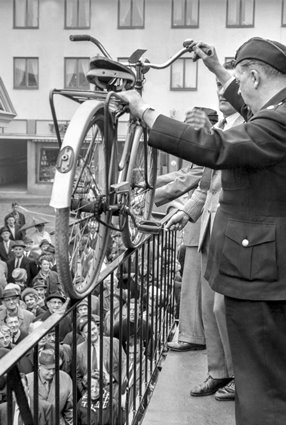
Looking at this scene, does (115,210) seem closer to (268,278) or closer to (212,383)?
(268,278)

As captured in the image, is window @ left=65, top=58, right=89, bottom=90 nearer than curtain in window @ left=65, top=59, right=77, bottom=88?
Yes

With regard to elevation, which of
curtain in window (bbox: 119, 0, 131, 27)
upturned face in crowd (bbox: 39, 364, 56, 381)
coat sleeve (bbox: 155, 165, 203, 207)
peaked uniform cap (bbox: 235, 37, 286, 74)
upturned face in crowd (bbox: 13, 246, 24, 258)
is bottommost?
upturned face in crowd (bbox: 13, 246, 24, 258)

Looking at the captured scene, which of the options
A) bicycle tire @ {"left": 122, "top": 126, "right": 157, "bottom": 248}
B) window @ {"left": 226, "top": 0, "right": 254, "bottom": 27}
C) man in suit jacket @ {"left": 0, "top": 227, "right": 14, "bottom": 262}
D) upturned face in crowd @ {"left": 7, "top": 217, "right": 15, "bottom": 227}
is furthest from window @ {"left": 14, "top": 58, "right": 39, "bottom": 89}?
bicycle tire @ {"left": 122, "top": 126, "right": 157, "bottom": 248}

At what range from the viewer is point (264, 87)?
7.95ft

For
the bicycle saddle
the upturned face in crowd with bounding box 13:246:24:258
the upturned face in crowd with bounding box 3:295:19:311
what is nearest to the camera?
the bicycle saddle

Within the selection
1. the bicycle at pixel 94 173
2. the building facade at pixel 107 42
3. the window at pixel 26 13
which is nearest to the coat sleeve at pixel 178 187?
the bicycle at pixel 94 173

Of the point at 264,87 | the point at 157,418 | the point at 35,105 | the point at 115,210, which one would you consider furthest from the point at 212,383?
the point at 35,105

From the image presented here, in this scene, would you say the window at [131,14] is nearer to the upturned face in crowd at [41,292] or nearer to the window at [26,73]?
the window at [26,73]

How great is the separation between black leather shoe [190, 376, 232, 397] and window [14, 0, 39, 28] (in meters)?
28.6

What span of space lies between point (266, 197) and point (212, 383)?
159 centimetres

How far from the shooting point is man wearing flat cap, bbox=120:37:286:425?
2312 millimetres

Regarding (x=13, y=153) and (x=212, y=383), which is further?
(x=13, y=153)

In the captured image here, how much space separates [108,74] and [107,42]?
27597 mm

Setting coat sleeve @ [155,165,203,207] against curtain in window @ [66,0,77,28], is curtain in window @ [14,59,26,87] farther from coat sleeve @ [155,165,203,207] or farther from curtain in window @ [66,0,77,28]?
coat sleeve @ [155,165,203,207]
